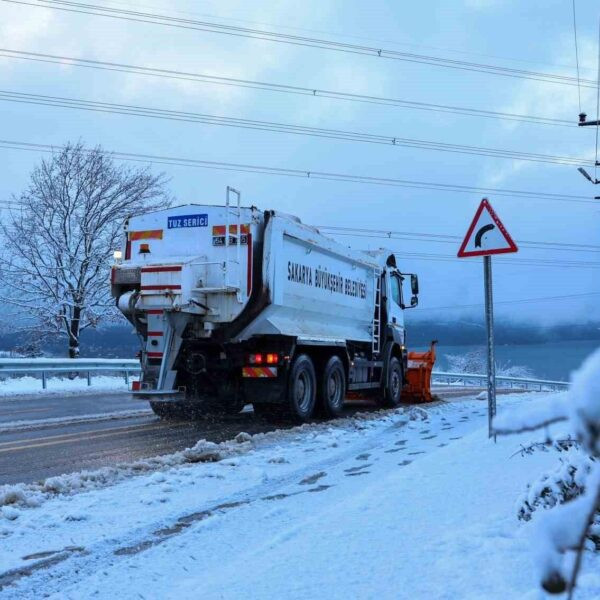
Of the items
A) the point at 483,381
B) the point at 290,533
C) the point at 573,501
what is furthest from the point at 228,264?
the point at 483,381

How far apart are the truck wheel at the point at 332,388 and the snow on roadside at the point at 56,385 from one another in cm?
809

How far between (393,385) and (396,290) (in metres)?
2.24

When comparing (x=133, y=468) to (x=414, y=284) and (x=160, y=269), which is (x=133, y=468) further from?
(x=414, y=284)

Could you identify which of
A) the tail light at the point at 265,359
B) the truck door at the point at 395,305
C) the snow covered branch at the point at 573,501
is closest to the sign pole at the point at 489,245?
the tail light at the point at 265,359

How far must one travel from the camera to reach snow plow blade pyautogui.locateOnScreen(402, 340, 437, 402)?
16.7 m

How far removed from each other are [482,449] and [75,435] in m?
5.86

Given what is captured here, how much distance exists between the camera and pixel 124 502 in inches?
216

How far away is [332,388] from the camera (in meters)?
12.5

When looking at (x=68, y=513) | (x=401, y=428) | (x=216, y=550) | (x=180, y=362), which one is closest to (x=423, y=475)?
(x=216, y=550)

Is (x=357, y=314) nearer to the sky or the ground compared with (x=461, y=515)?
nearer to the sky

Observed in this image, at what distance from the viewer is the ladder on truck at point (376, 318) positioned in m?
14.6

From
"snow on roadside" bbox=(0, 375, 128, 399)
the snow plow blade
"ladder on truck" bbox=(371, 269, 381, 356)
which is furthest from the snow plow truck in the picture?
"snow on roadside" bbox=(0, 375, 128, 399)

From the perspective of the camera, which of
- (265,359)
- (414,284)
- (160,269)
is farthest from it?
(414,284)

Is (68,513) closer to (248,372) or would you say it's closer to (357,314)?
(248,372)
